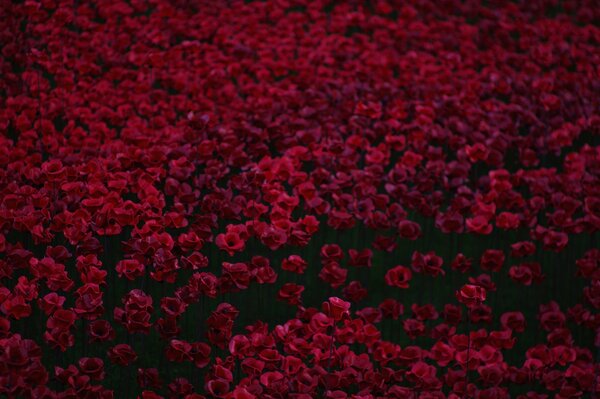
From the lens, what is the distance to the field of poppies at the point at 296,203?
4.52 metres

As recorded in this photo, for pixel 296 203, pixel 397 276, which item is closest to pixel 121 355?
pixel 296 203

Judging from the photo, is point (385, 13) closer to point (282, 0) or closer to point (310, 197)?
point (282, 0)

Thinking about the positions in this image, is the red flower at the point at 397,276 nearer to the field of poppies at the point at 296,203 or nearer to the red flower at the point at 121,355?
the field of poppies at the point at 296,203

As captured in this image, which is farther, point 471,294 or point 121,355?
point 471,294

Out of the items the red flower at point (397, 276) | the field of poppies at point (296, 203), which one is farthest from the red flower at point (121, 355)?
the red flower at point (397, 276)

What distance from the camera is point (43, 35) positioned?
8.05 metres

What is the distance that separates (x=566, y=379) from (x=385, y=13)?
5.65m

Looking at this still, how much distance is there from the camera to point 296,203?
543 cm

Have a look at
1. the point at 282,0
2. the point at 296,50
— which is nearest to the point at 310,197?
the point at 296,50

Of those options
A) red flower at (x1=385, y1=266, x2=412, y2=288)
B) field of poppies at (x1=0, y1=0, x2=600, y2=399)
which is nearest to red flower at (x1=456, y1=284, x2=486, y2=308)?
field of poppies at (x1=0, y1=0, x2=600, y2=399)

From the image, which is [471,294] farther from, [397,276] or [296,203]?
[296,203]

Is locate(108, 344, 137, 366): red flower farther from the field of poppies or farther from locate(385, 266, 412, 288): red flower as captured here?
locate(385, 266, 412, 288): red flower

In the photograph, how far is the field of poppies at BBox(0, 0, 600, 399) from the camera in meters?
4.52

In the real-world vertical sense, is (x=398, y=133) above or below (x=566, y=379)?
above
